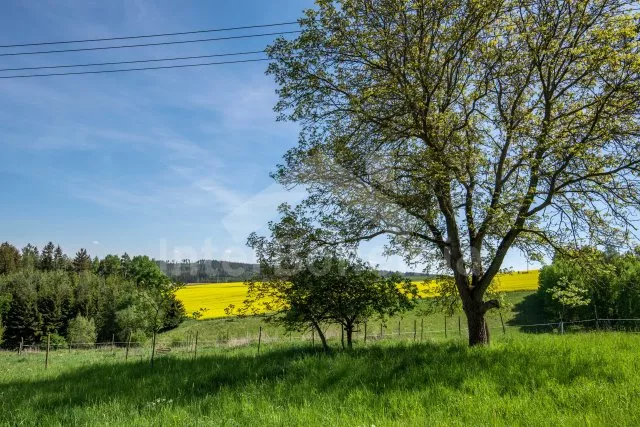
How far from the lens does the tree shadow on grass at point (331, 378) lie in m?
8.09

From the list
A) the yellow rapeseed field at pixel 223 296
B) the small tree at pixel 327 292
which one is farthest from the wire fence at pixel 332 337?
the yellow rapeseed field at pixel 223 296

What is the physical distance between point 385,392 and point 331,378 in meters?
1.89

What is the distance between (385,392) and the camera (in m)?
7.68

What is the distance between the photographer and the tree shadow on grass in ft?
26.5

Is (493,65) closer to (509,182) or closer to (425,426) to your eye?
(509,182)

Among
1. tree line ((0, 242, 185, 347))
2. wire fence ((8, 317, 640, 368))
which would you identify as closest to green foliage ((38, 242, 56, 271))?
tree line ((0, 242, 185, 347))

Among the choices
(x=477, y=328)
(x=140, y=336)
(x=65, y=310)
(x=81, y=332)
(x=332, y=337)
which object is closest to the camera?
(x=477, y=328)

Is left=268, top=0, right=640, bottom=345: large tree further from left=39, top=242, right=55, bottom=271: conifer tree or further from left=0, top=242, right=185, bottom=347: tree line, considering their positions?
left=39, top=242, right=55, bottom=271: conifer tree

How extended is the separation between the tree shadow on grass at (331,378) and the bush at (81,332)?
55.1 m

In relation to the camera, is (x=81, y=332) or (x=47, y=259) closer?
(x=81, y=332)

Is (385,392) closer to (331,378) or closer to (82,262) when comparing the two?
(331,378)

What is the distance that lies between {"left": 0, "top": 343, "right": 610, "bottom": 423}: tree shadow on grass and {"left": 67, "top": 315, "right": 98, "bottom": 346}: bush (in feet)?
181

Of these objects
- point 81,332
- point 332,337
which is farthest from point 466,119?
point 81,332

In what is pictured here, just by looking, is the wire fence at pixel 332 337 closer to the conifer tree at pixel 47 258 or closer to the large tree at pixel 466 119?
the large tree at pixel 466 119
